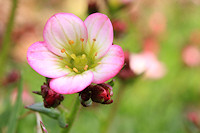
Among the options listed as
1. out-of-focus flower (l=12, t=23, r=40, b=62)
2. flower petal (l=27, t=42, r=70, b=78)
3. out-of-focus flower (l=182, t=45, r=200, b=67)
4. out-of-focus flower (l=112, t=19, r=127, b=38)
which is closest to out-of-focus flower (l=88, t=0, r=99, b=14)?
out-of-focus flower (l=112, t=19, r=127, b=38)

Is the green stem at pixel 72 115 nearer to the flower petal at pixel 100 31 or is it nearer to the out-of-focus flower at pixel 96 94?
the out-of-focus flower at pixel 96 94

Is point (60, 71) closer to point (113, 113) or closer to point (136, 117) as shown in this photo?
point (113, 113)

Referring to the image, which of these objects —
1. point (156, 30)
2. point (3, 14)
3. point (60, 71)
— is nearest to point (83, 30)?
point (60, 71)

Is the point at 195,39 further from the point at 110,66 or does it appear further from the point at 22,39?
the point at 110,66

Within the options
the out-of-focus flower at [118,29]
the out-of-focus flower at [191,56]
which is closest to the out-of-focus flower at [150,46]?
the out-of-focus flower at [191,56]

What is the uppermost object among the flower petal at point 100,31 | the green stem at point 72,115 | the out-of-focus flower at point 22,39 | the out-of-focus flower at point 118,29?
the flower petal at point 100,31
